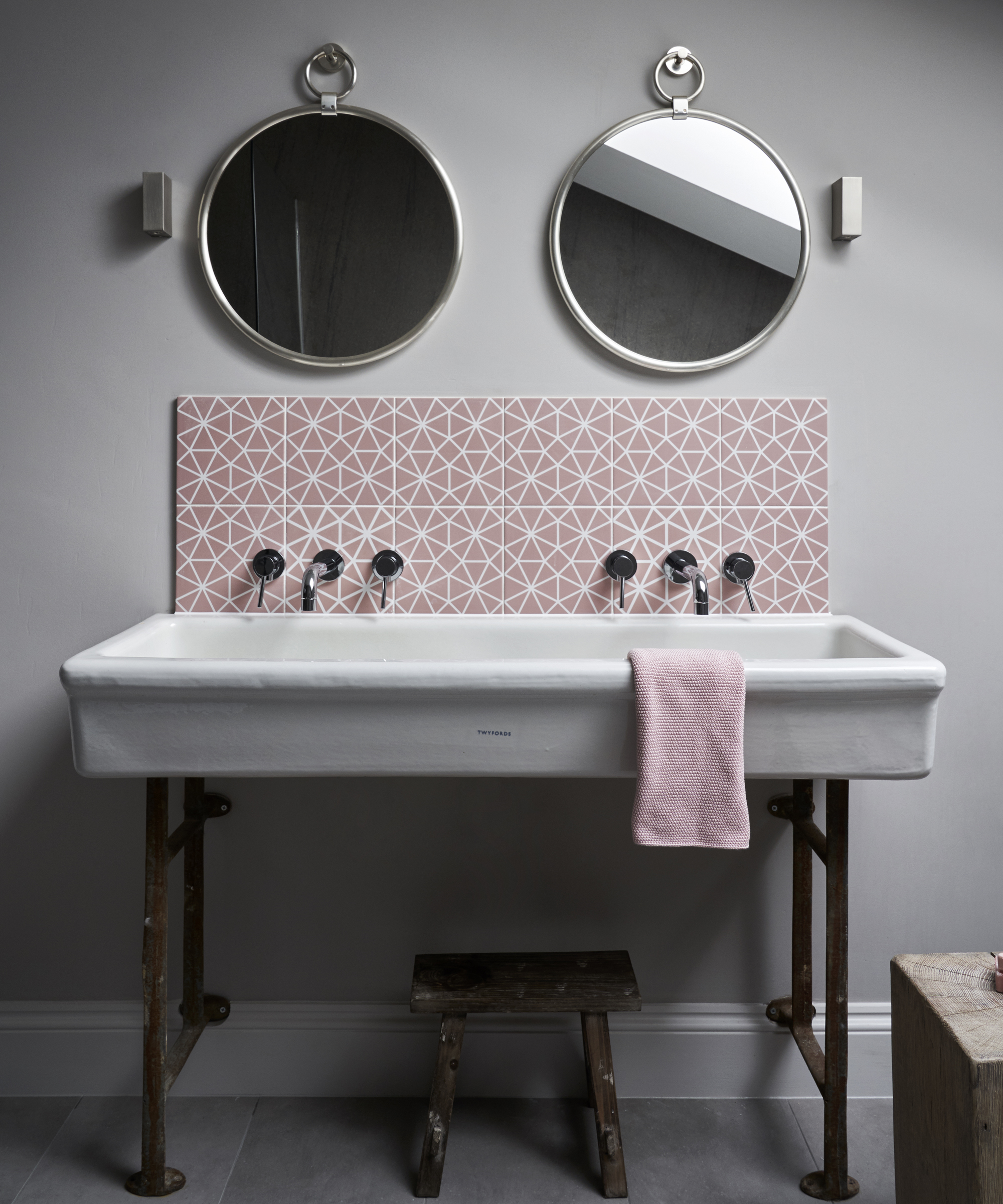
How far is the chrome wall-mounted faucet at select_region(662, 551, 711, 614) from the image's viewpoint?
1.59 meters

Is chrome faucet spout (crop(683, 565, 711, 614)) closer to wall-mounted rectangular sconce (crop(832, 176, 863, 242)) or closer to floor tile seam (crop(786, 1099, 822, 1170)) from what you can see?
wall-mounted rectangular sconce (crop(832, 176, 863, 242))

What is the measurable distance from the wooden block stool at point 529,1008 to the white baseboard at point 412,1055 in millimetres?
212

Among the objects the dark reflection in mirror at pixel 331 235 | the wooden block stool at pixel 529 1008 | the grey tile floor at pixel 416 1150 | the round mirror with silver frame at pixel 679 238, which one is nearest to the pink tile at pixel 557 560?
the round mirror with silver frame at pixel 679 238

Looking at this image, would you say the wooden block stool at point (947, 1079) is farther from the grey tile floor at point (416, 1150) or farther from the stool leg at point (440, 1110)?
the stool leg at point (440, 1110)

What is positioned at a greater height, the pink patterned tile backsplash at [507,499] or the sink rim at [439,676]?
the pink patterned tile backsplash at [507,499]

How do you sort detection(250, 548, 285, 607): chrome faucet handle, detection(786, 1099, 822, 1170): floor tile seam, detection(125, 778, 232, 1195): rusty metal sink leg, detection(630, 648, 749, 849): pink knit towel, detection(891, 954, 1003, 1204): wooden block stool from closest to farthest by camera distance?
detection(891, 954, 1003, 1204): wooden block stool
detection(630, 648, 749, 849): pink knit towel
detection(125, 778, 232, 1195): rusty metal sink leg
detection(786, 1099, 822, 1170): floor tile seam
detection(250, 548, 285, 607): chrome faucet handle

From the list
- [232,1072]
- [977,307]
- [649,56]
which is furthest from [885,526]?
[232,1072]

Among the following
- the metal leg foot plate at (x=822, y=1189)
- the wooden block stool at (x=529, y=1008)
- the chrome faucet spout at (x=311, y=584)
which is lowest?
the metal leg foot plate at (x=822, y=1189)

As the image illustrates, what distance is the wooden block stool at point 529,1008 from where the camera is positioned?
1440mm

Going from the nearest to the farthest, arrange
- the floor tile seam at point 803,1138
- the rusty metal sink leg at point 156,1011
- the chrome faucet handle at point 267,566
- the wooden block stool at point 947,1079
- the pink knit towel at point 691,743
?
the wooden block stool at point 947,1079
the pink knit towel at point 691,743
the rusty metal sink leg at point 156,1011
the floor tile seam at point 803,1138
the chrome faucet handle at point 267,566

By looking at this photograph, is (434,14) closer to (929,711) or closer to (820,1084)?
(929,711)

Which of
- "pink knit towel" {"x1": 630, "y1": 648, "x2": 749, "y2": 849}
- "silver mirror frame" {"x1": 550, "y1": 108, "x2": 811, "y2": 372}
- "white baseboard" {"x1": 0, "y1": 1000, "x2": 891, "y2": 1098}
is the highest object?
"silver mirror frame" {"x1": 550, "y1": 108, "x2": 811, "y2": 372}

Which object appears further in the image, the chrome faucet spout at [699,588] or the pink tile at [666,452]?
the pink tile at [666,452]

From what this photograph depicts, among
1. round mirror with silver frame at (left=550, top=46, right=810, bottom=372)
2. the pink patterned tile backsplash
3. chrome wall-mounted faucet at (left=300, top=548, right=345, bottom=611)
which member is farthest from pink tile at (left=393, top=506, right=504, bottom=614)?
round mirror with silver frame at (left=550, top=46, right=810, bottom=372)
